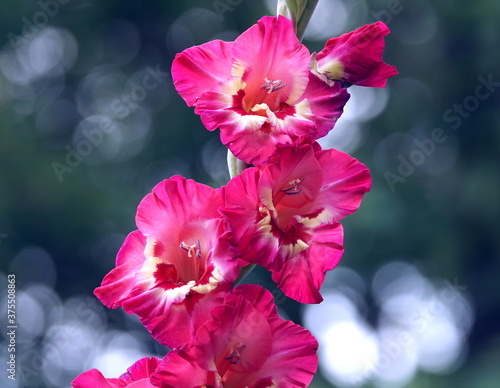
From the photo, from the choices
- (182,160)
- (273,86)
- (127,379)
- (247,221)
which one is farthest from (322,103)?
(182,160)

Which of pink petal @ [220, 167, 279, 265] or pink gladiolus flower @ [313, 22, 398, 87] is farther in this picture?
pink gladiolus flower @ [313, 22, 398, 87]

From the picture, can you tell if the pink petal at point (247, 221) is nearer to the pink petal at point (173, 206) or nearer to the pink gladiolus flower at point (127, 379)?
the pink petal at point (173, 206)

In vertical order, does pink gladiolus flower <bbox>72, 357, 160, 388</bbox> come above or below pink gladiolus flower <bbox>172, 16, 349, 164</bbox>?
below

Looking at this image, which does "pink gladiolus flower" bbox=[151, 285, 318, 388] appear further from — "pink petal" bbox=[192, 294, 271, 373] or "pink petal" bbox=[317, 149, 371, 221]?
"pink petal" bbox=[317, 149, 371, 221]

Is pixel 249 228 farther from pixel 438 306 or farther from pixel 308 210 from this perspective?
pixel 438 306

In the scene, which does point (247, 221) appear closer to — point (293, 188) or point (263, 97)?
point (293, 188)

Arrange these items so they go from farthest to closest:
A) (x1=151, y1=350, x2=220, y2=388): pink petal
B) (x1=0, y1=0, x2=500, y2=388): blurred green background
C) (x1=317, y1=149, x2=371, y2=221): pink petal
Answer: (x1=0, y1=0, x2=500, y2=388): blurred green background, (x1=317, y1=149, x2=371, y2=221): pink petal, (x1=151, y1=350, x2=220, y2=388): pink petal

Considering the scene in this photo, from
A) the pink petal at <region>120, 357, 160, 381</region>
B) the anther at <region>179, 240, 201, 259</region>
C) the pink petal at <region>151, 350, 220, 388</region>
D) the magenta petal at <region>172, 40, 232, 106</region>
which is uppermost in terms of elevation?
the magenta petal at <region>172, 40, 232, 106</region>

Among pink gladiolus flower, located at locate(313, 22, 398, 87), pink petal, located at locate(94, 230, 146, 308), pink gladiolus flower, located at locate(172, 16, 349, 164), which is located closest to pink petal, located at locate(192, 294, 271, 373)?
pink petal, located at locate(94, 230, 146, 308)
